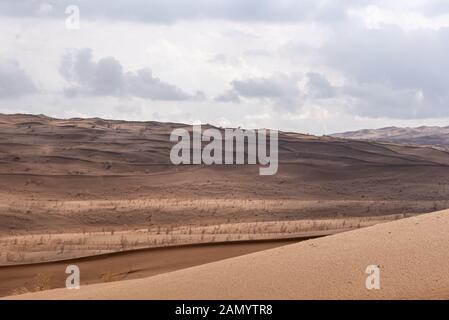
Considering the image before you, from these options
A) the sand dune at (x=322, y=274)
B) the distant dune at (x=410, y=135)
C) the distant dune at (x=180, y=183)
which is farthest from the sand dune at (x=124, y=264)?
the distant dune at (x=410, y=135)

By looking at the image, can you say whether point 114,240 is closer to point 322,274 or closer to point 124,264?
point 124,264

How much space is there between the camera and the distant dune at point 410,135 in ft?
340

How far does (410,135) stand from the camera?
121812 millimetres

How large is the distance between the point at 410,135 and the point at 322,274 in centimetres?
11956

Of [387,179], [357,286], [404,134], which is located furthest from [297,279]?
[404,134]

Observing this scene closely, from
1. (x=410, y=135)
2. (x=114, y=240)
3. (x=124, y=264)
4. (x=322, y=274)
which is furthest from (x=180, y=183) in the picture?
(x=410, y=135)

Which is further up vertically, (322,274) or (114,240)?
(114,240)

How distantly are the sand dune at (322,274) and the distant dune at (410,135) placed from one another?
9513cm

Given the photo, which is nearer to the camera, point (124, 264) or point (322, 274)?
point (322, 274)

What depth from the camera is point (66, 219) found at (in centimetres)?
2262

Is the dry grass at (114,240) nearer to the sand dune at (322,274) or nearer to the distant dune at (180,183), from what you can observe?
the distant dune at (180,183)

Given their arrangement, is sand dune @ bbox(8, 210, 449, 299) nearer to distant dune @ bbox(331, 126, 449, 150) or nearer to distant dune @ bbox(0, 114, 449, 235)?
distant dune @ bbox(0, 114, 449, 235)

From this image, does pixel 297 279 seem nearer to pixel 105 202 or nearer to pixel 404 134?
pixel 105 202
